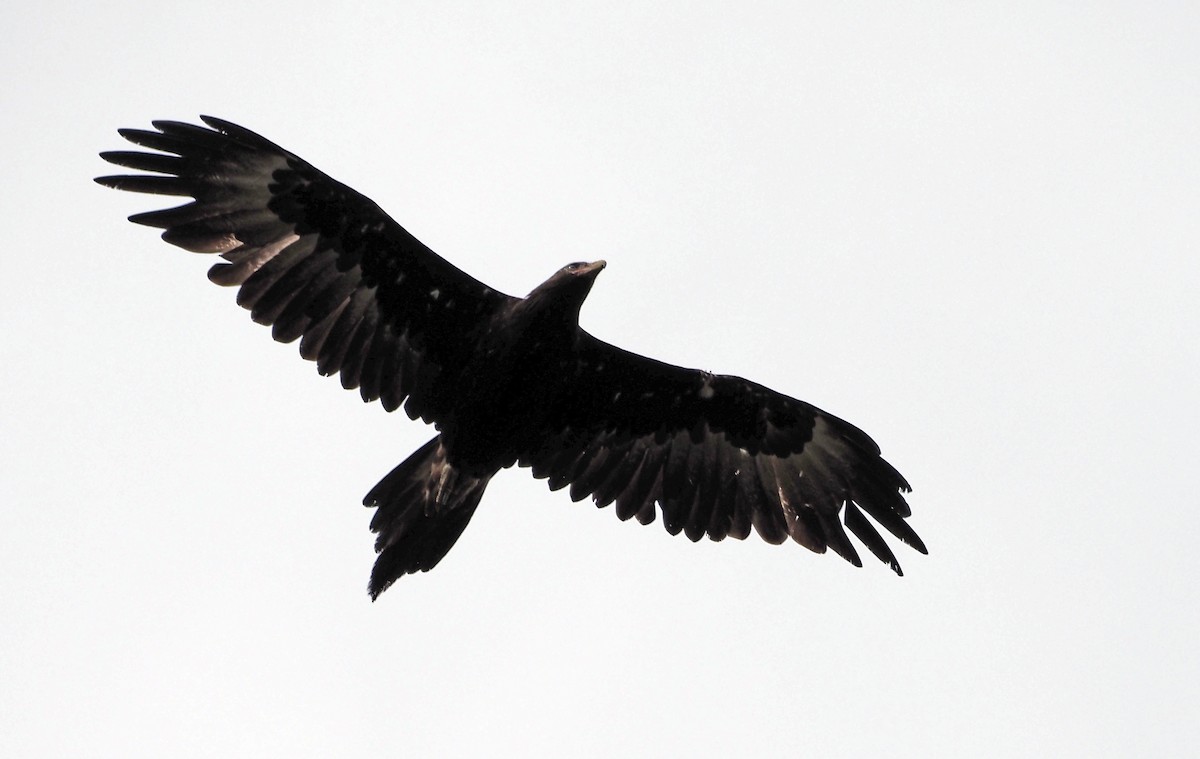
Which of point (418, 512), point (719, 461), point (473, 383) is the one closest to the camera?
point (418, 512)

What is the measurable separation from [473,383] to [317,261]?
1.51 meters

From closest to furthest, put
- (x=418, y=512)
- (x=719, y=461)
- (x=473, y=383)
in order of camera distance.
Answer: (x=418, y=512) → (x=473, y=383) → (x=719, y=461)

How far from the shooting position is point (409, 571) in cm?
1050

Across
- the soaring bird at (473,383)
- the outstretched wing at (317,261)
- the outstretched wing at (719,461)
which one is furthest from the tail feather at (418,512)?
the outstretched wing at (719,461)

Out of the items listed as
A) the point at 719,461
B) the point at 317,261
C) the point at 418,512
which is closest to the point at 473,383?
the point at 418,512

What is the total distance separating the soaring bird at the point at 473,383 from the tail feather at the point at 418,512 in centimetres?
1

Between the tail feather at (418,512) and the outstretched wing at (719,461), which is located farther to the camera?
the outstretched wing at (719,461)

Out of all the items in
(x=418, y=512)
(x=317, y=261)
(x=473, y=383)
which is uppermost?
(x=317, y=261)

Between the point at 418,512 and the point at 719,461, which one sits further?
the point at 719,461

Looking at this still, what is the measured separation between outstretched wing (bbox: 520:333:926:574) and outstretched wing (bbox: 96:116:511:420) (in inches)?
47.9

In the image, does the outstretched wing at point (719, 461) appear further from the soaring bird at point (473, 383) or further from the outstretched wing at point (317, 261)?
the outstretched wing at point (317, 261)

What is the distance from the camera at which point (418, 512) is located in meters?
10.6

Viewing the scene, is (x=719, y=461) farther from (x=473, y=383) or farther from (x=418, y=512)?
(x=418, y=512)

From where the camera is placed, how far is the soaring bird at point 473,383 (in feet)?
34.5
